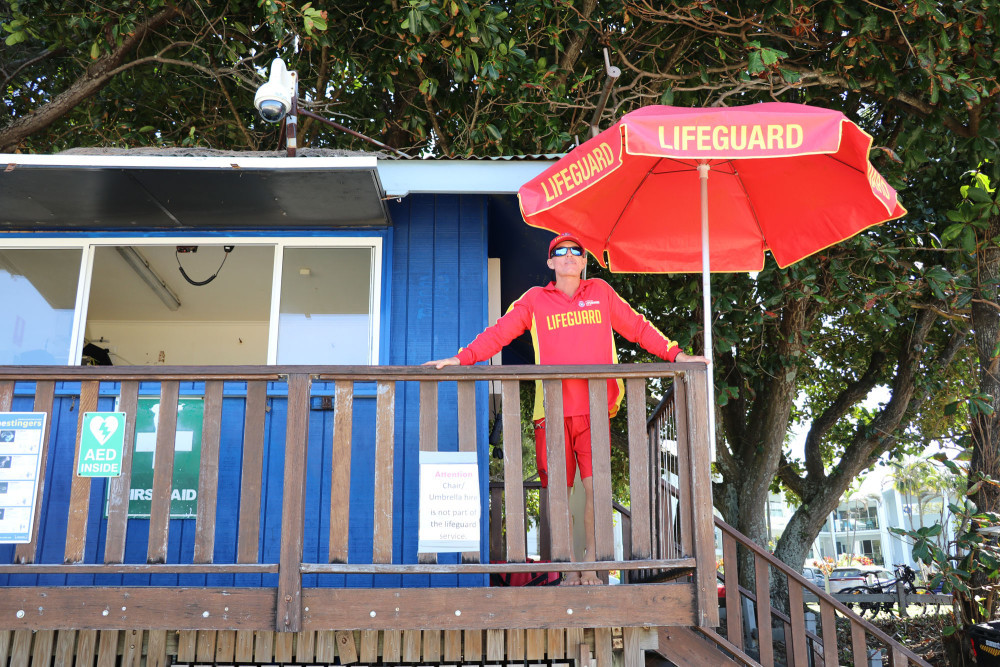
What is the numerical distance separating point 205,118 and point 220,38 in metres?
1.84

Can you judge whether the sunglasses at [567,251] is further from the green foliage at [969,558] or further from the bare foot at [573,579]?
the green foliage at [969,558]

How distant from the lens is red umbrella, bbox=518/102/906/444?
4.03 metres

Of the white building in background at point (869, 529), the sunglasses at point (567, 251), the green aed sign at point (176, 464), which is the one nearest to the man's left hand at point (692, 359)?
the sunglasses at point (567, 251)

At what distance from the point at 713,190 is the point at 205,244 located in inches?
144

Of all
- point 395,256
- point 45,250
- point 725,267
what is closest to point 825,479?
point 725,267

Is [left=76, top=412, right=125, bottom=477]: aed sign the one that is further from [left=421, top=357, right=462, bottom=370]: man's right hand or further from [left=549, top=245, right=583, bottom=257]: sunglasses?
[left=549, top=245, right=583, bottom=257]: sunglasses

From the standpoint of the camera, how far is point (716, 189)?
5.40 metres

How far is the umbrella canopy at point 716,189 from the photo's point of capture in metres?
4.03

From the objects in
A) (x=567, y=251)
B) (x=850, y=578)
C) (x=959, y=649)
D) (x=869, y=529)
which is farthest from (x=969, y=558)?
(x=869, y=529)

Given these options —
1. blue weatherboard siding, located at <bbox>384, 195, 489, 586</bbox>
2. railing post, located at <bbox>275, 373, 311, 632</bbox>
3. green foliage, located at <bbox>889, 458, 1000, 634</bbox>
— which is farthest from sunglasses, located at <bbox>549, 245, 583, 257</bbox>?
green foliage, located at <bbox>889, 458, 1000, 634</bbox>

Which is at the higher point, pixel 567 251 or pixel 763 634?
pixel 567 251

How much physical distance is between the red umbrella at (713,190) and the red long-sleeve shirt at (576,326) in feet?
1.47

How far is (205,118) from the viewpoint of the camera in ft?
33.6

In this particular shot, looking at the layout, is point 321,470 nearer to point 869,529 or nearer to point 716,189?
point 716,189
